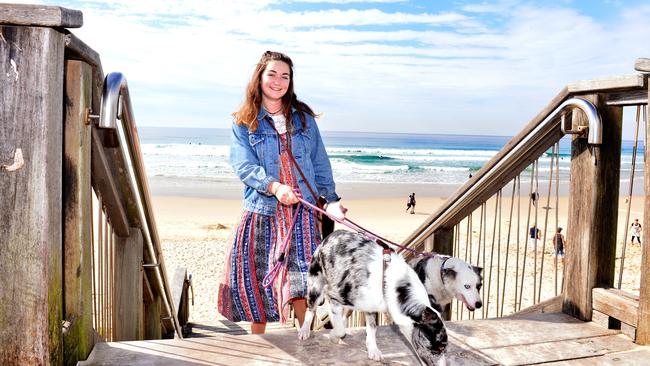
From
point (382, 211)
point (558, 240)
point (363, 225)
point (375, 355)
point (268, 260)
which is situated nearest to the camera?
point (375, 355)

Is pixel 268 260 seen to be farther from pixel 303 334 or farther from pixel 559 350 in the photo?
pixel 559 350

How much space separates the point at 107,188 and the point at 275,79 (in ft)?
3.49

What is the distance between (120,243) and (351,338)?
149 centimetres

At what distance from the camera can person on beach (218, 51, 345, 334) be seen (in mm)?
3229

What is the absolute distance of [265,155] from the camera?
10.7 feet

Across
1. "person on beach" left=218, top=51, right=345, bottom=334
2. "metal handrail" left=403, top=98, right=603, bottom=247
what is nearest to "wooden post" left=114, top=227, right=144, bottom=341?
"person on beach" left=218, top=51, right=345, bottom=334

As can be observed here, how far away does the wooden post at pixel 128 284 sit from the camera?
11.0 ft

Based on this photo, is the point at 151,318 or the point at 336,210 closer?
the point at 336,210

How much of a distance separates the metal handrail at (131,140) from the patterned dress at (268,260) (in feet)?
1.65

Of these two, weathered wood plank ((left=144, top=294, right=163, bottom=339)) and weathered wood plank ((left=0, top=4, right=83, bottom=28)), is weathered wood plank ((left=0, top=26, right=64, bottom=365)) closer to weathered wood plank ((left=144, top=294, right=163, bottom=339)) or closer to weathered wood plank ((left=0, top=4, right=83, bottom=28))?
weathered wood plank ((left=0, top=4, right=83, bottom=28))

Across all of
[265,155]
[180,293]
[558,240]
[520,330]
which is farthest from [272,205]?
[180,293]

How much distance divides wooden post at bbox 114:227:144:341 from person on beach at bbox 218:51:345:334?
1.70ft

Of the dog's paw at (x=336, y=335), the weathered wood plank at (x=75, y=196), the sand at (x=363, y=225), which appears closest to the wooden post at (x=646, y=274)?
the sand at (x=363, y=225)

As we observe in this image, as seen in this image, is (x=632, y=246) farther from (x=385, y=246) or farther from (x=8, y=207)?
(x=8, y=207)
